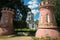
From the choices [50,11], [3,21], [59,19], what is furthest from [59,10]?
[3,21]

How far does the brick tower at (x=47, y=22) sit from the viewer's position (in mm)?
22016

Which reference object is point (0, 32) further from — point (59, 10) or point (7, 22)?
point (59, 10)

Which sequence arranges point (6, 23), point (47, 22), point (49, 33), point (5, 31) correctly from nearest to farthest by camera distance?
point (49, 33), point (47, 22), point (5, 31), point (6, 23)

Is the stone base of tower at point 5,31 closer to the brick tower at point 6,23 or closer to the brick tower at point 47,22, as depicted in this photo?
the brick tower at point 6,23

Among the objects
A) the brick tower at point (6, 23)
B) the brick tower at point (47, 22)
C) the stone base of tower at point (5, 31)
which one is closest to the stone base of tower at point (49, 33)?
the brick tower at point (47, 22)

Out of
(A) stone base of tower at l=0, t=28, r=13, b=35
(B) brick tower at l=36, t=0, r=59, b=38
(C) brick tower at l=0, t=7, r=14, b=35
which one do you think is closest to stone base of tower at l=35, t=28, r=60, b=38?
(B) brick tower at l=36, t=0, r=59, b=38

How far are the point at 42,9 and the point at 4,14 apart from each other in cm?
818

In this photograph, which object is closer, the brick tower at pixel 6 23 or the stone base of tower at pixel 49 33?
the stone base of tower at pixel 49 33

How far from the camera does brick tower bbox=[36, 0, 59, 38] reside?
22016 millimetres

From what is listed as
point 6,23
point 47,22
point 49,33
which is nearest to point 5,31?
point 6,23

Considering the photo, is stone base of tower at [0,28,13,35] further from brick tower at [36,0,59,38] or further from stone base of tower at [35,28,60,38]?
stone base of tower at [35,28,60,38]

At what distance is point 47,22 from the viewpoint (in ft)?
74.1

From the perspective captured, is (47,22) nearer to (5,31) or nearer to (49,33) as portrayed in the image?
(49,33)

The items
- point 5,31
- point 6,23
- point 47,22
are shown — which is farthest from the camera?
point 6,23
